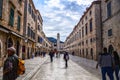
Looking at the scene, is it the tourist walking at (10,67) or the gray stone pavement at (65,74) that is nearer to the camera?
the tourist walking at (10,67)

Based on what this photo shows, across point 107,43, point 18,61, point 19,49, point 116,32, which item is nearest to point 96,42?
point 107,43

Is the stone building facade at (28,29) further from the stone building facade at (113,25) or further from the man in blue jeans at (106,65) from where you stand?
the man in blue jeans at (106,65)

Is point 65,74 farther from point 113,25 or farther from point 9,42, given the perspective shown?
point 113,25

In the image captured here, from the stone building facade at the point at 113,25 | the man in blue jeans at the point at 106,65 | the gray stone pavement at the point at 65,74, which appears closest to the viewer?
the man in blue jeans at the point at 106,65

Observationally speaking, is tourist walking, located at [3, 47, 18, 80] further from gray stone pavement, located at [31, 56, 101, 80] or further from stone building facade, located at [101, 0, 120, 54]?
stone building facade, located at [101, 0, 120, 54]

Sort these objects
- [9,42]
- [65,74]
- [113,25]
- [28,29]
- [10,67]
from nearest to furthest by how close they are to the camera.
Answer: [10,67] → [65,74] → [9,42] → [113,25] → [28,29]

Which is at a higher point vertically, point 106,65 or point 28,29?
point 28,29

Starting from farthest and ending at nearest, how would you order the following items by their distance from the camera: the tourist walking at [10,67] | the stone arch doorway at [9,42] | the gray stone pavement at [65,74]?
1. the stone arch doorway at [9,42]
2. the gray stone pavement at [65,74]
3. the tourist walking at [10,67]

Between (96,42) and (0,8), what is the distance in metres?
20.2

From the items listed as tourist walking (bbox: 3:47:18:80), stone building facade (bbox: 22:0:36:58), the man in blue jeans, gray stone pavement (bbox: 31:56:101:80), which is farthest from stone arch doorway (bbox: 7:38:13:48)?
tourist walking (bbox: 3:47:18:80)

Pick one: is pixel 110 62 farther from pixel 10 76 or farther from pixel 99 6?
pixel 99 6

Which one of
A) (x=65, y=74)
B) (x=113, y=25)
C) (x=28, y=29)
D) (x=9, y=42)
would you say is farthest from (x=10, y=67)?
(x=28, y=29)

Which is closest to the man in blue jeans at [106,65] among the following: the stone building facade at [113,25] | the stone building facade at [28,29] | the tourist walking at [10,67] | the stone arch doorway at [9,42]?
the tourist walking at [10,67]

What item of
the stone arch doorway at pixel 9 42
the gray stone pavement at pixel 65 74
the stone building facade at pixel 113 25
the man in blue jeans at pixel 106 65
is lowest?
the gray stone pavement at pixel 65 74
